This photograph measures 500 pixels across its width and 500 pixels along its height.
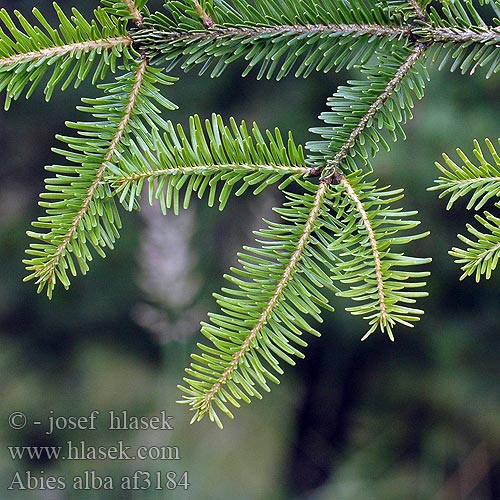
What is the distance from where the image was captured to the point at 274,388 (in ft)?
6.58

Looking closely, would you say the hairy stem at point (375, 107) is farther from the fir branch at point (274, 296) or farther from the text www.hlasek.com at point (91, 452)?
the text www.hlasek.com at point (91, 452)

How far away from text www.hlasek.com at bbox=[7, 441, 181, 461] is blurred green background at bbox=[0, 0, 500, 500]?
0.02 m

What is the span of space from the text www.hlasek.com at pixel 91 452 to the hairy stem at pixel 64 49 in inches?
55.7

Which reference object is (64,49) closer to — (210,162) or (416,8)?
(210,162)

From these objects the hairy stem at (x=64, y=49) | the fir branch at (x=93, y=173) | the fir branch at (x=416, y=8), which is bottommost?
the fir branch at (x=93, y=173)

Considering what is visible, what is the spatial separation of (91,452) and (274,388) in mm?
618

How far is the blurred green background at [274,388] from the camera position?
5.56ft

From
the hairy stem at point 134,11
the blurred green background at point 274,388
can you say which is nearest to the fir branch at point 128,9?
the hairy stem at point 134,11

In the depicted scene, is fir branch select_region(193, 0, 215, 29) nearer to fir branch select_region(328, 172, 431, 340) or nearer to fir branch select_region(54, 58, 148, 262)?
fir branch select_region(54, 58, 148, 262)

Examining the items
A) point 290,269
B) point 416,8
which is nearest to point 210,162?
point 290,269

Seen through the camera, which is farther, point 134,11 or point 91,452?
point 91,452

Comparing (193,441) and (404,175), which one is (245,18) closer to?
(404,175)

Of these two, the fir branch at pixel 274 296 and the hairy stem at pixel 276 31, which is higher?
the hairy stem at pixel 276 31

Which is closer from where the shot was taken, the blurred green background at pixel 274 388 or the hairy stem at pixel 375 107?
the hairy stem at pixel 375 107
